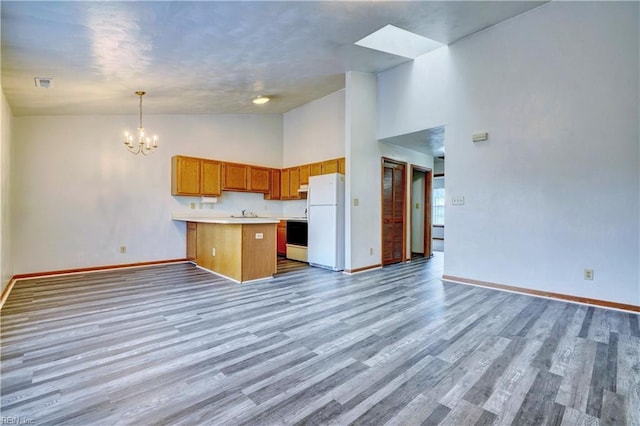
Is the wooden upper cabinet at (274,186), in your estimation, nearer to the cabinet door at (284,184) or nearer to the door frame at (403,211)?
the cabinet door at (284,184)

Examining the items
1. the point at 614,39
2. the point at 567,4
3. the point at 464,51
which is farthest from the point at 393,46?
the point at 614,39

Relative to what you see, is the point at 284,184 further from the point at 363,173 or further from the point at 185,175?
the point at 363,173

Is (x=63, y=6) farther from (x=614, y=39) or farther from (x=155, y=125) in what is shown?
(x=614, y=39)

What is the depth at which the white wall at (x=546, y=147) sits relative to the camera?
3.13 metres

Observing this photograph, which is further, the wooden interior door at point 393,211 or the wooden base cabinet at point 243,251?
the wooden interior door at point 393,211

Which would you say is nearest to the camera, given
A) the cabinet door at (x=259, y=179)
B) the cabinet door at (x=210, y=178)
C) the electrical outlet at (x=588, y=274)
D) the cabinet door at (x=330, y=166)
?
the electrical outlet at (x=588, y=274)

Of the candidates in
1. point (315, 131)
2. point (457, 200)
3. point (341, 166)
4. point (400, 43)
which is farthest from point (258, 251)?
point (400, 43)

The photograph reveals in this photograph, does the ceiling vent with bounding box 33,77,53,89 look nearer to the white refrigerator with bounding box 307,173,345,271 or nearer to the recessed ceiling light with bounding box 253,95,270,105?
the recessed ceiling light with bounding box 253,95,270,105

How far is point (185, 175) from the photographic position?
18.8 feet

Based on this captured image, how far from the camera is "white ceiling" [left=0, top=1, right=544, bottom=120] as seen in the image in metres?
2.53

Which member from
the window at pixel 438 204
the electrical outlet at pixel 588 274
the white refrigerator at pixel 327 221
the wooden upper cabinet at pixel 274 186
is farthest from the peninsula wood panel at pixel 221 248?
the window at pixel 438 204

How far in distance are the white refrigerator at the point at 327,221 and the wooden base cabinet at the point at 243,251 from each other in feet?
3.28

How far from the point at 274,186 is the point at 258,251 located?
2850 millimetres

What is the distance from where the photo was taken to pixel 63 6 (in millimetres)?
2254
